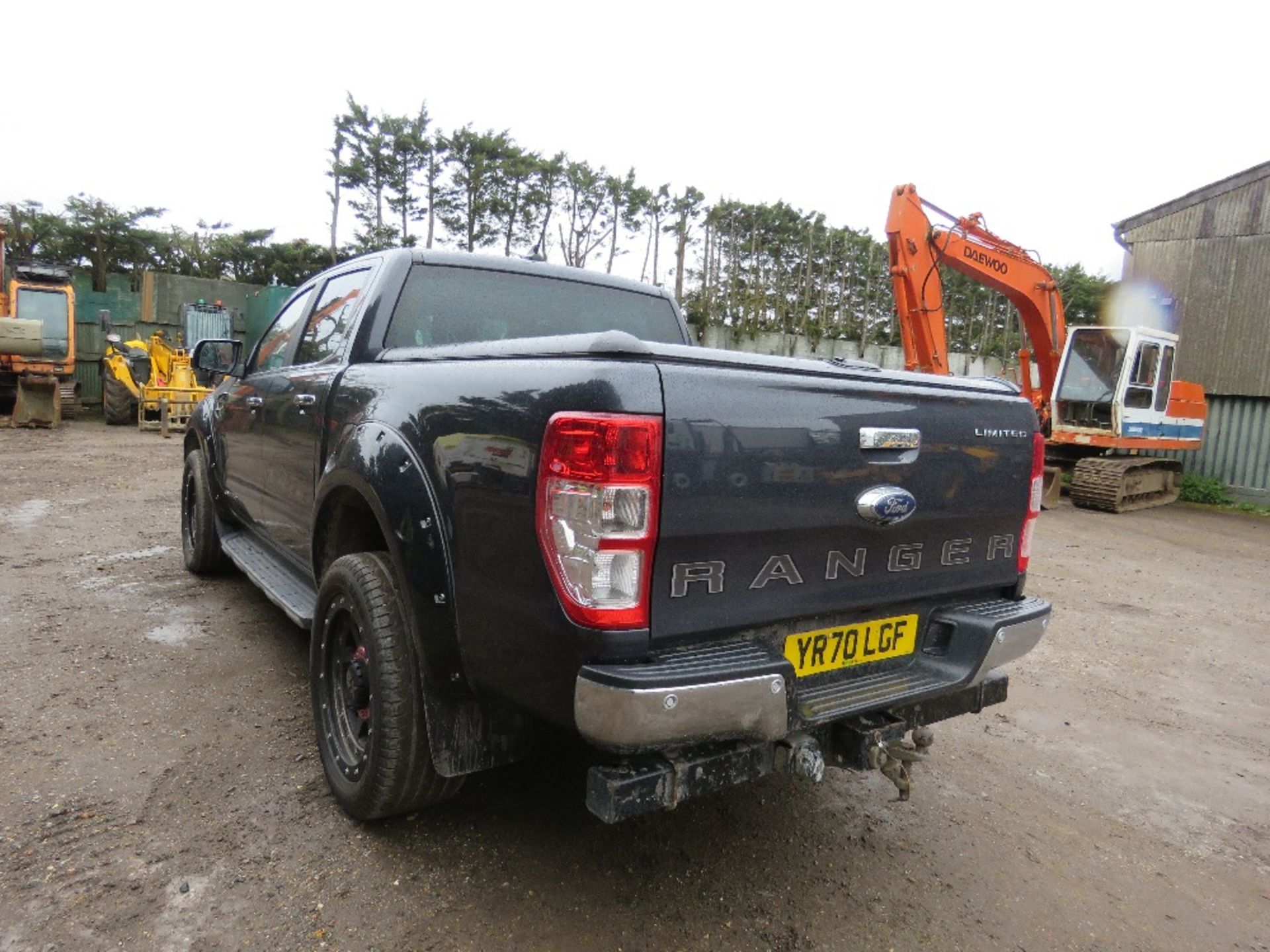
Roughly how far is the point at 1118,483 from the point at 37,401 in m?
17.9

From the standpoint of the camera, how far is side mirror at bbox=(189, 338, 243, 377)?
466cm

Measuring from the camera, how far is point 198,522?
515cm

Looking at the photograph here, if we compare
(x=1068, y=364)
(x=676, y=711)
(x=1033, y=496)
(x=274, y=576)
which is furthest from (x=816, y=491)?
(x=1068, y=364)

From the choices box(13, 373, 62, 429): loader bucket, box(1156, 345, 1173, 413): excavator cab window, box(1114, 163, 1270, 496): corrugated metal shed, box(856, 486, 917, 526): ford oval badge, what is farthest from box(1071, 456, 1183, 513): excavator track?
box(13, 373, 62, 429): loader bucket

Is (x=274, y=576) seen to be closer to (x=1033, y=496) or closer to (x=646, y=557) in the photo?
(x=646, y=557)

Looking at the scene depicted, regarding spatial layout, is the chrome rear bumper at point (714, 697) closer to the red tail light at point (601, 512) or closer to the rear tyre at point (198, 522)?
the red tail light at point (601, 512)

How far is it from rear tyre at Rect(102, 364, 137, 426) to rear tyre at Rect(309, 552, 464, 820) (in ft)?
51.0

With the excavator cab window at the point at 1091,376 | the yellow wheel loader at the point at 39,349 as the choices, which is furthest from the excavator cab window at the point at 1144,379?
the yellow wheel loader at the point at 39,349

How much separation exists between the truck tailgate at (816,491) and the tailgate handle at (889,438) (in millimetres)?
16

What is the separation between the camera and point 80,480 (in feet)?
29.9

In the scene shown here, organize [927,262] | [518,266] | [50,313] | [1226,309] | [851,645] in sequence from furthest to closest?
1. [50,313]
2. [1226,309]
3. [927,262]
4. [518,266]
5. [851,645]

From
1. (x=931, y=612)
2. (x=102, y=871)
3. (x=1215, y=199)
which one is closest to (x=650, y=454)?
(x=931, y=612)

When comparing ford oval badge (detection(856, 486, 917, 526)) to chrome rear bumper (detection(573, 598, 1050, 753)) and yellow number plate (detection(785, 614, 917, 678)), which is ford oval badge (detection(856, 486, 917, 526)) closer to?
yellow number plate (detection(785, 614, 917, 678))

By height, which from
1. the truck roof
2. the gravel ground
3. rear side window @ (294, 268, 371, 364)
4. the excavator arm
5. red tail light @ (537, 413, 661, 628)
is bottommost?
the gravel ground
